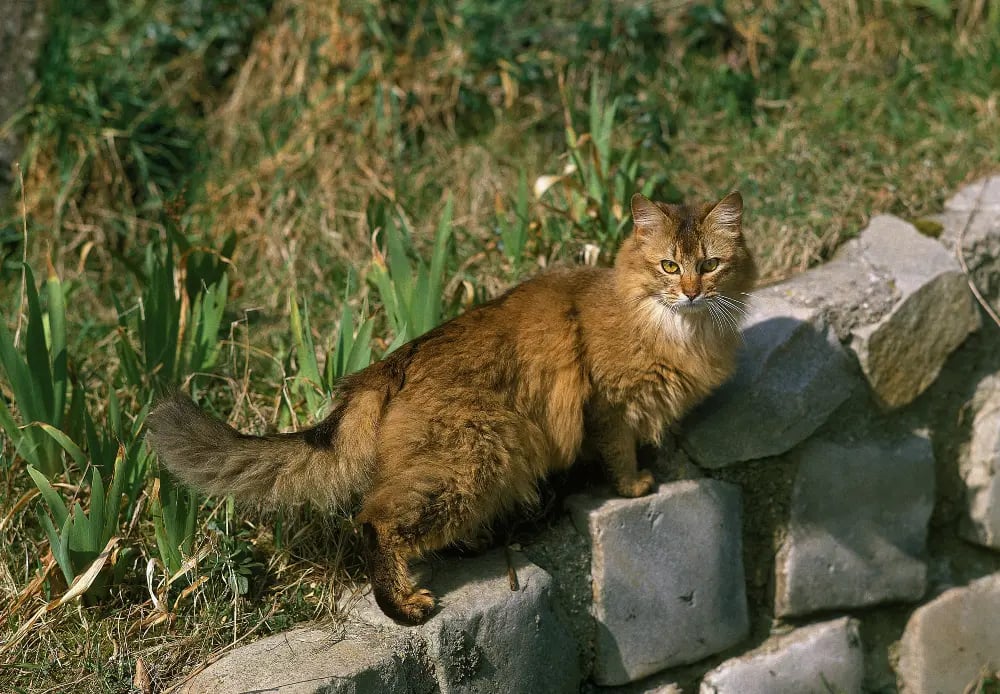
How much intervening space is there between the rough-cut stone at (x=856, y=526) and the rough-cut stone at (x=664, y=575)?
0.26 m

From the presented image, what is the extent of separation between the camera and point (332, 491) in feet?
9.02

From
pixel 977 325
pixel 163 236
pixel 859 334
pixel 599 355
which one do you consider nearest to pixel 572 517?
pixel 599 355

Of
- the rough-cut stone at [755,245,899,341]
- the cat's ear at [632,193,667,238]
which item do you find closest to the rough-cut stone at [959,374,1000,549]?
the rough-cut stone at [755,245,899,341]

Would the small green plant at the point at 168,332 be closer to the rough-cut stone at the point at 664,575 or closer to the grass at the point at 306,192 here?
the grass at the point at 306,192

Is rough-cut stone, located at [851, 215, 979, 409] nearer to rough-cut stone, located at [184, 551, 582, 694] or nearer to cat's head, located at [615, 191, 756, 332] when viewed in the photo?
cat's head, located at [615, 191, 756, 332]

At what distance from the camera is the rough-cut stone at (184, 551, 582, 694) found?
2555 mm

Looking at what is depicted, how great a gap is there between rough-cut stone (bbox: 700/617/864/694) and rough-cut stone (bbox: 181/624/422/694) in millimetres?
1192

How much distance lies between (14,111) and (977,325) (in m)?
4.13

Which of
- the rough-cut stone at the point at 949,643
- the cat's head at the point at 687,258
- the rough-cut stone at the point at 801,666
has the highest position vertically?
the cat's head at the point at 687,258

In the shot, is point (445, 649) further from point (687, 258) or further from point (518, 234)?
point (518, 234)

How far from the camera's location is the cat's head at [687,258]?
289 centimetres

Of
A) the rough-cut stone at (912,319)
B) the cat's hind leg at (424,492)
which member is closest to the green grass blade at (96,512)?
the cat's hind leg at (424,492)

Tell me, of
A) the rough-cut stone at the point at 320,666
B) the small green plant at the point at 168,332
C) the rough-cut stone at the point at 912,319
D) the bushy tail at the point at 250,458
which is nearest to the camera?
the rough-cut stone at the point at 320,666

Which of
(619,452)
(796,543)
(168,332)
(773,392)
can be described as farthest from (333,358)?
(796,543)
